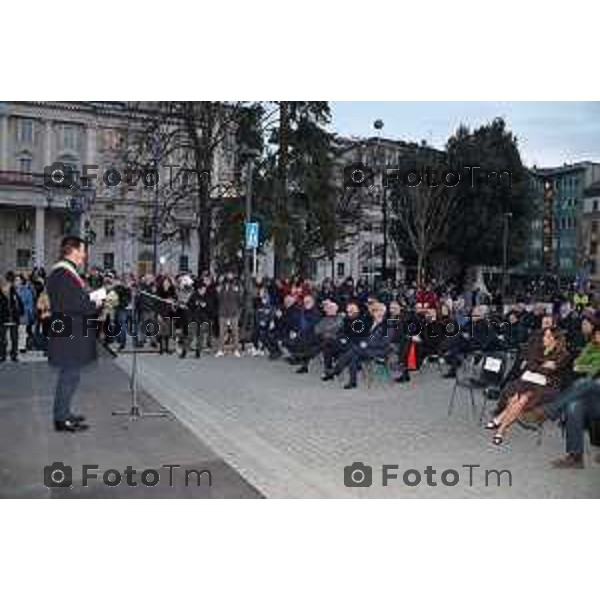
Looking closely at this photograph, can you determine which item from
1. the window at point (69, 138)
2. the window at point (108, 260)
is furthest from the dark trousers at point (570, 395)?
the window at point (108, 260)

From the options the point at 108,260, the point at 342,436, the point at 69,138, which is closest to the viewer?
the point at 342,436

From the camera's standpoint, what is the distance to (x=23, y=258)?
16.1 meters

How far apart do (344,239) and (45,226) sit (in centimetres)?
1214

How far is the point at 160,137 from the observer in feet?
61.2

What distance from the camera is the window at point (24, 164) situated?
11230 mm

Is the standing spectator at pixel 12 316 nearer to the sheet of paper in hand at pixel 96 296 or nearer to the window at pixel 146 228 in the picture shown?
the window at pixel 146 228

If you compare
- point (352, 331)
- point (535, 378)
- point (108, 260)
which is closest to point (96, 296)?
point (535, 378)

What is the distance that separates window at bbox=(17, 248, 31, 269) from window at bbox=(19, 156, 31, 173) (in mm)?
4399

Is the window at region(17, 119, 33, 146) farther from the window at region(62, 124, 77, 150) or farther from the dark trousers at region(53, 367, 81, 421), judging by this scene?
the dark trousers at region(53, 367, 81, 421)

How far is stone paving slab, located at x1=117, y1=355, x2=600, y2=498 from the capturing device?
6.41m

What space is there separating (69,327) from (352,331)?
4.89 m

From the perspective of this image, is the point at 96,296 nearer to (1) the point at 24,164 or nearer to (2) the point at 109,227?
(1) the point at 24,164
